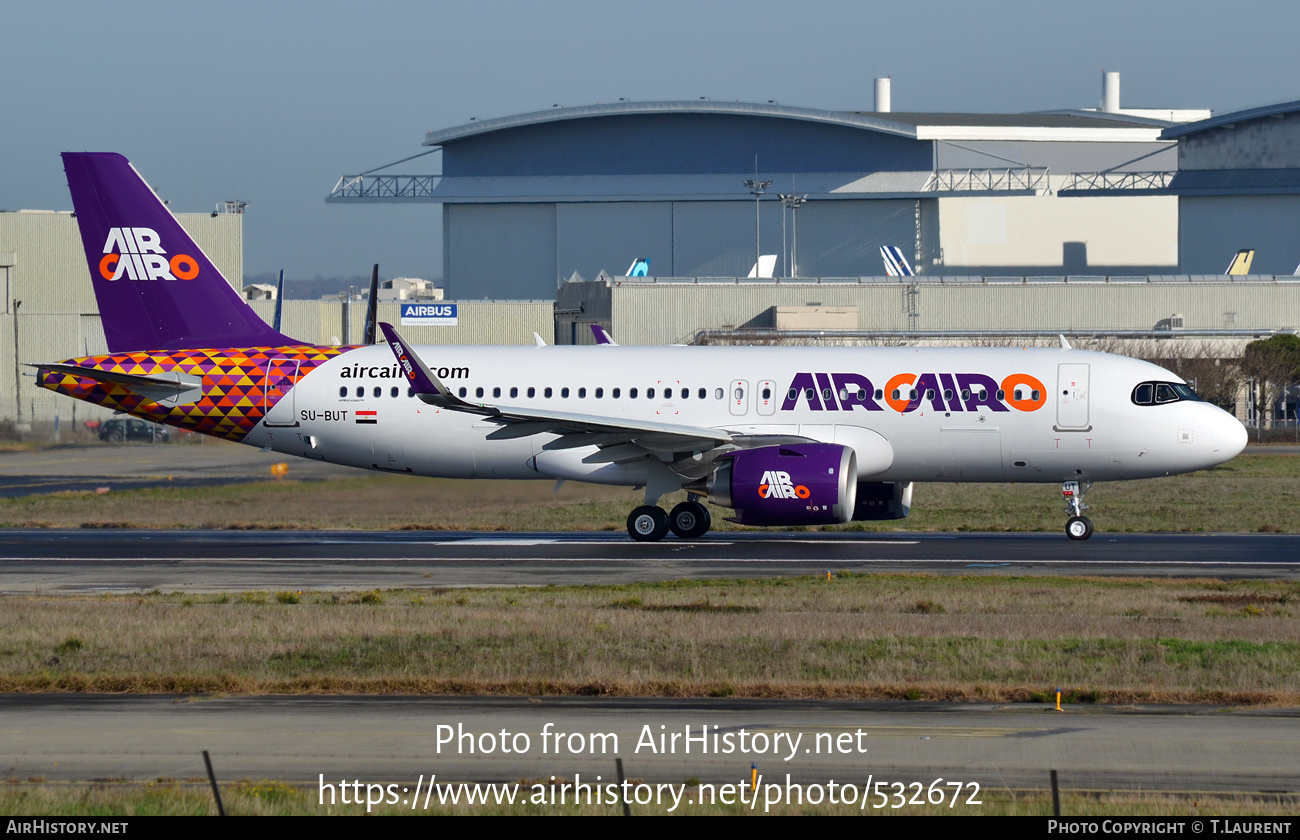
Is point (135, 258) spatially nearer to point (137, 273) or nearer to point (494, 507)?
Result: point (137, 273)

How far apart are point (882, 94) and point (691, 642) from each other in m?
145

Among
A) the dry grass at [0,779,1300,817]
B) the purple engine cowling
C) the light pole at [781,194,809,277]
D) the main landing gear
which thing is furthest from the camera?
the light pole at [781,194,809,277]

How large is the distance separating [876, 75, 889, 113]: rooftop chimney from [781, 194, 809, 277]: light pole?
4417 centimetres

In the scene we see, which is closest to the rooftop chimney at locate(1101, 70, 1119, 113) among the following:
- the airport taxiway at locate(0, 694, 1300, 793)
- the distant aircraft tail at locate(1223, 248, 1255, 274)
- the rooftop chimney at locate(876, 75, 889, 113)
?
the rooftop chimney at locate(876, 75, 889, 113)

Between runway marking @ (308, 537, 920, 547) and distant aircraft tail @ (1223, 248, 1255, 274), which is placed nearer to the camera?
runway marking @ (308, 537, 920, 547)

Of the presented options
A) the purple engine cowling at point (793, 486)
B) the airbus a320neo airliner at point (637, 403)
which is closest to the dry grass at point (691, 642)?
the purple engine cowling at point (793, 486)

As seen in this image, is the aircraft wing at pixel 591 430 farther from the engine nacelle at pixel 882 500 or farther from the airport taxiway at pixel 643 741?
the airport taxiway at pixel 643 741

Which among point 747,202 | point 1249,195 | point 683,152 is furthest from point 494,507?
point 1249,195

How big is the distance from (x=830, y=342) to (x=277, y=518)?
1727 inches

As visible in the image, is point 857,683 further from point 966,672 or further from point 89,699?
point 89,699

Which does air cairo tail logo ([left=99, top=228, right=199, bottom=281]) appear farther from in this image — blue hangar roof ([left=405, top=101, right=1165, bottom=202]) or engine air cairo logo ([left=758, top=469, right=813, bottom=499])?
blue hangar roof ([left=405, top=101, right=1165, bottom=202])

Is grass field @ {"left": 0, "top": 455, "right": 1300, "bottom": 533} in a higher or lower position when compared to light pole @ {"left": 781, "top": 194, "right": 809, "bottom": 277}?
lower

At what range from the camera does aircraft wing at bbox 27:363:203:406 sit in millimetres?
29844

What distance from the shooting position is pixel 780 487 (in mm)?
27188
